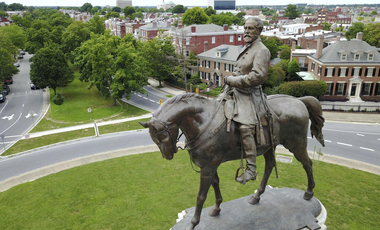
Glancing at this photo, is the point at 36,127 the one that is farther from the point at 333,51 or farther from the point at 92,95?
the point at 333,51

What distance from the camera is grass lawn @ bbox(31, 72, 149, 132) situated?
35.2 meters

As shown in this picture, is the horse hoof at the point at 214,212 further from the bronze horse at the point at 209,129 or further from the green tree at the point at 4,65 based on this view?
the green tree at the point at 4,65

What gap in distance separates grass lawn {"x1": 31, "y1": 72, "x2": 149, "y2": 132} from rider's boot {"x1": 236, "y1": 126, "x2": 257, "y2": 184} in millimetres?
28966

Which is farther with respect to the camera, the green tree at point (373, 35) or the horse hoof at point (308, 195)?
the green tree at point (373, 35)

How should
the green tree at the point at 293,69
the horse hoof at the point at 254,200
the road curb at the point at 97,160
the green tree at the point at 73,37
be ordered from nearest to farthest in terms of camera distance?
the horse hoof at the point at 254,200 → the road curb at the point at 97,160 → the green tree at the point at 293,69 → the green tree at the point at 73,37

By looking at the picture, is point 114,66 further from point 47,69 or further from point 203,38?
point 203,38

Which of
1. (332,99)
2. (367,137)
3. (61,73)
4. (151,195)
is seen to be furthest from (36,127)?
(332,99)

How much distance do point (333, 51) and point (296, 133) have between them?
41.4 meters

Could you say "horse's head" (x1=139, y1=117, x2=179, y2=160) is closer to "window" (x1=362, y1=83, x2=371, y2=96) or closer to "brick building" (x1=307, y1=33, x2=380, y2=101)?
"brick building" (x1=307, y1=33, x2=380, y2=101)

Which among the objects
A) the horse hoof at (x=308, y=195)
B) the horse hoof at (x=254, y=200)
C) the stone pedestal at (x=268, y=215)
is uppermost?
the horse hoof at (x=308, y=195)

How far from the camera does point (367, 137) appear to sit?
2800cm

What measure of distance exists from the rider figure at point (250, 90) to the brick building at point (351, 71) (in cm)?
4018

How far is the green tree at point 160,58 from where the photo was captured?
52.3m

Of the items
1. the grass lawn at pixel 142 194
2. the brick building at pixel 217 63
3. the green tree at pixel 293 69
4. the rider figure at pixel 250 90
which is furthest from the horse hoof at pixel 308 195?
the green tree at pixel 293 69
